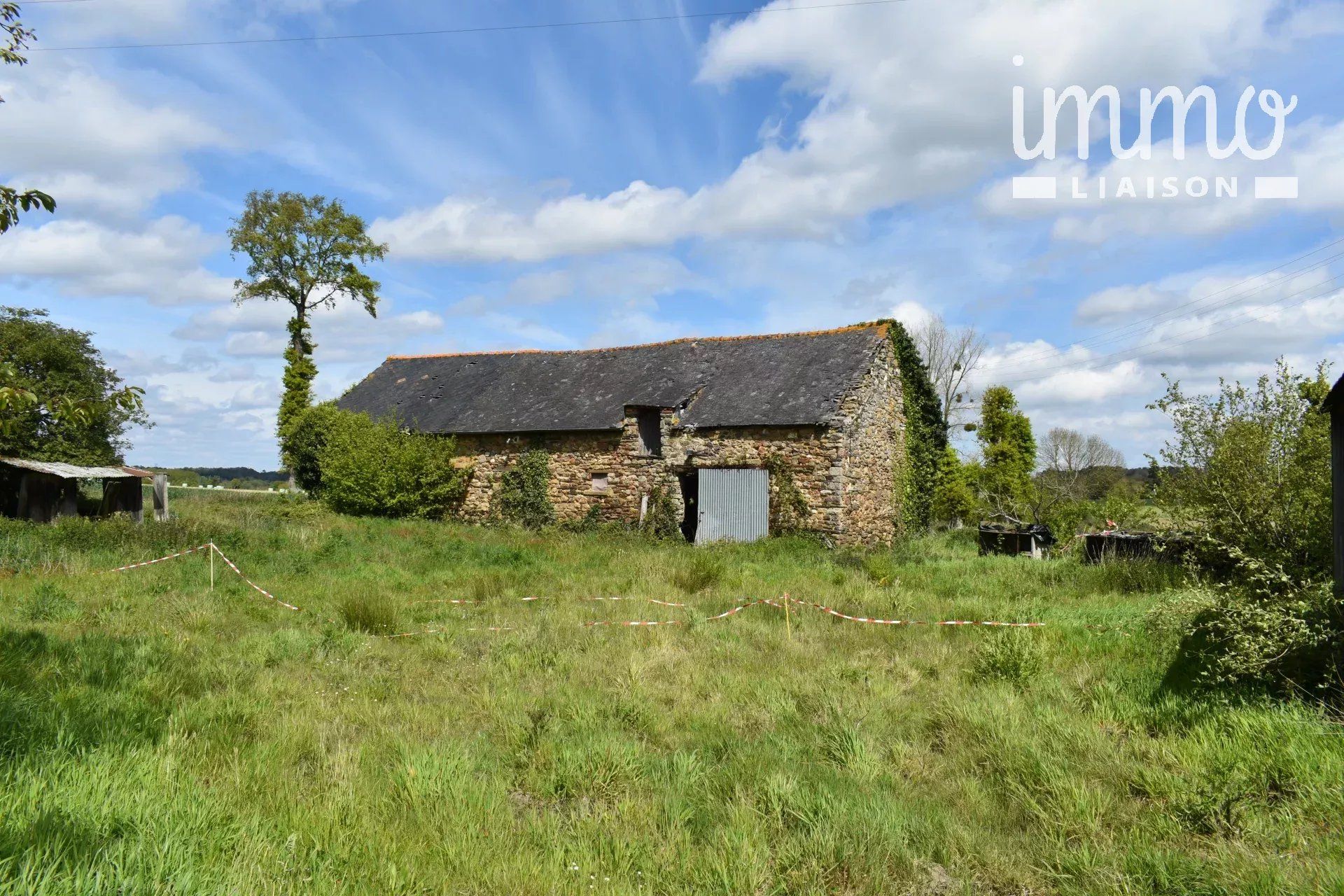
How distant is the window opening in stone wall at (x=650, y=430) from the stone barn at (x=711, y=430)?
1.5 inches

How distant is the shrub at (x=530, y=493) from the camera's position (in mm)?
22406

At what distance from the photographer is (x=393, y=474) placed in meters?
22.8

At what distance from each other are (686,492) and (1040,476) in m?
20.3

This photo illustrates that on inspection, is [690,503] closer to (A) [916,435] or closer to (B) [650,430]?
(B) [650,430]

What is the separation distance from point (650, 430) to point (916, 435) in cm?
797

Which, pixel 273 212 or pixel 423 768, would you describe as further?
pixel 273 212

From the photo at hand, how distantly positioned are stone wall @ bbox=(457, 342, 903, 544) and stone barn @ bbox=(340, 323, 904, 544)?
1.4 inches

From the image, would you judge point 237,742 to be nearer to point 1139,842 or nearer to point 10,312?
point 1139,842

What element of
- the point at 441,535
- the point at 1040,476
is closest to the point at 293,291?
the point at 441,535

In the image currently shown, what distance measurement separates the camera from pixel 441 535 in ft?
63.1

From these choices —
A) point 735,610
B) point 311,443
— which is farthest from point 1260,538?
point 311,443

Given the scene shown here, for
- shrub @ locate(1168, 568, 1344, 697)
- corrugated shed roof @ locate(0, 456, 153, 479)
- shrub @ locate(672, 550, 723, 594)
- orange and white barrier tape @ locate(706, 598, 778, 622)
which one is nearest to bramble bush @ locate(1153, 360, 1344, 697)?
shrub @ locate(1168, 568, 1344, 697)

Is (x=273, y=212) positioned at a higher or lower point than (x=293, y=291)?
higher

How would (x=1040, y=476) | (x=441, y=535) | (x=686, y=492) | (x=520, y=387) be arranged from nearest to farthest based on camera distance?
(x=441, y=535) < (x=686, y=492) < (x=520, y=387) < (x=1040, y=476)
